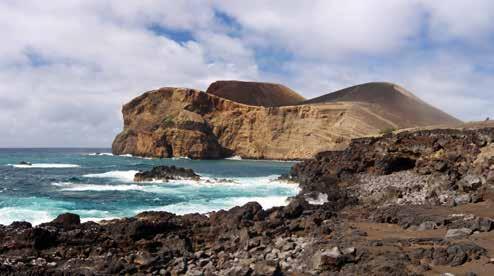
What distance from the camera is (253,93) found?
150 metres

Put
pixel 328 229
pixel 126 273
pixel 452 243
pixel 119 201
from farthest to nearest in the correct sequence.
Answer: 1. pixel 119 201
2. pixel 328 229
3. pixel 452 243
4. pixel 126 273

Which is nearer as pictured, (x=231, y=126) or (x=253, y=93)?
(x=231, y=126)

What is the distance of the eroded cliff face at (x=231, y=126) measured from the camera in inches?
3856

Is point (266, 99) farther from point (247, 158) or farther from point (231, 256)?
point (231, 256)

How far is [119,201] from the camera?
2978 centimetres

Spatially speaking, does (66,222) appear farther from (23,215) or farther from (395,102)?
(395,102)

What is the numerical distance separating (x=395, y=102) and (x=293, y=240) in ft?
379

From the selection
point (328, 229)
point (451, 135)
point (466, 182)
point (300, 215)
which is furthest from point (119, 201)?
point (451, 135)

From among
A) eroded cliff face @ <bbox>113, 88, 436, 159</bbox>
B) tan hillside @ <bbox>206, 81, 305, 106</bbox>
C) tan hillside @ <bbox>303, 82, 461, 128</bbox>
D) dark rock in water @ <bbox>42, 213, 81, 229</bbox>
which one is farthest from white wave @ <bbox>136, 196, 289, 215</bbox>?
tan hillside @ <bbox>206, 81, 305, 106</bbox>

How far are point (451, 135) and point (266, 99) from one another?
113903mm

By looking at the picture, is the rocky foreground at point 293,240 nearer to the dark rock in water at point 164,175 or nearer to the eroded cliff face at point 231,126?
the dark rock in water at point 164,175

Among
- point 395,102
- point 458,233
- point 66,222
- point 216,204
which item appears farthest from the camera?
point 395,102

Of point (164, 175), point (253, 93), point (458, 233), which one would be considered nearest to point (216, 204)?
point (458, 233)

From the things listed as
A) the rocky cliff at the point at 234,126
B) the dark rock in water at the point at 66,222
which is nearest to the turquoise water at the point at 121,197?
the dark rock in water at the point at 66,222
